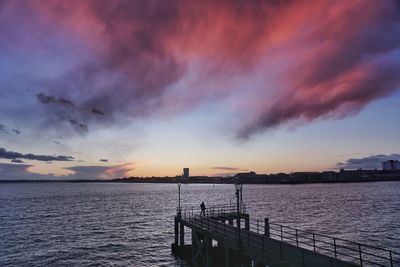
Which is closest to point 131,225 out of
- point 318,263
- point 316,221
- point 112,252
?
point 112,252

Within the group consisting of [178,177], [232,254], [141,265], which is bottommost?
[141,265]

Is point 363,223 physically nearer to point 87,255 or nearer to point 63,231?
point 87,255

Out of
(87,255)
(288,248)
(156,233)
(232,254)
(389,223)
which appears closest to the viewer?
(288,248)

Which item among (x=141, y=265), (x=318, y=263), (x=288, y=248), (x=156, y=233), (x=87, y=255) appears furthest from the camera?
(x=156, y=233)

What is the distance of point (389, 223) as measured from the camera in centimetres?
5834

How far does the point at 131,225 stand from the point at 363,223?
4174 cm

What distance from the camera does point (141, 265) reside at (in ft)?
119

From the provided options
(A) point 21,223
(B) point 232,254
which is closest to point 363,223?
(B) point 232,254

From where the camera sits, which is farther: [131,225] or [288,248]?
[131,225]

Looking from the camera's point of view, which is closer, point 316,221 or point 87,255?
point 87,255

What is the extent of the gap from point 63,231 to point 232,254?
3989 centimetres

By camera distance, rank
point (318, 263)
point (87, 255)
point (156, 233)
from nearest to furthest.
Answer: point (318, 263)
point (87, 255)
point (156, 233)

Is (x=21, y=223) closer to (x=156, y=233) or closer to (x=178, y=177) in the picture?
(x=156, y=233)

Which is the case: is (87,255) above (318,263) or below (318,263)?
below
